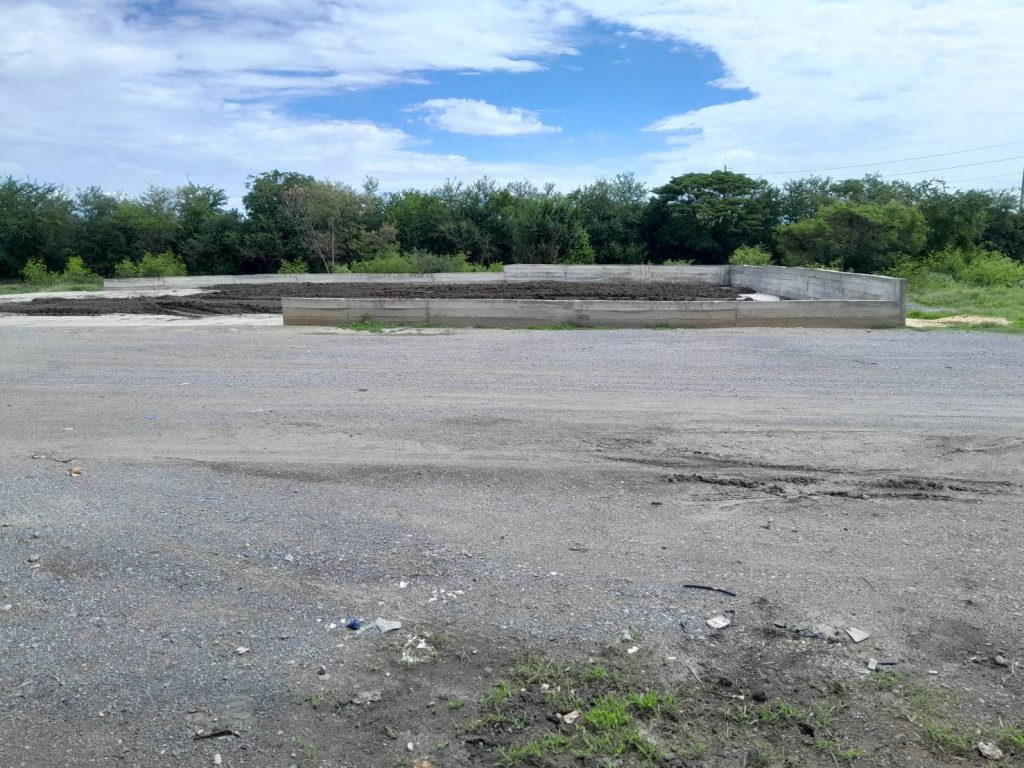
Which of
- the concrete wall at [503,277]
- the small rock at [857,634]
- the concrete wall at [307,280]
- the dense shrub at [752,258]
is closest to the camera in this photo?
the small rock at [857,634]

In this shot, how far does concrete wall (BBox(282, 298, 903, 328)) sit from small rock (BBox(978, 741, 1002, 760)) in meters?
14.5

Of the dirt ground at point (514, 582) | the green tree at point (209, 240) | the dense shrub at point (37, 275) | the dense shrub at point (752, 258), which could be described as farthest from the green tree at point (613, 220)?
the dirt ground at point (514, 582)

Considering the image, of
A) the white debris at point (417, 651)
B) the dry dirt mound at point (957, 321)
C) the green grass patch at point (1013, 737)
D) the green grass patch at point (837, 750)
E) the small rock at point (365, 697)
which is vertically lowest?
the green grass patch at point (837, 750)

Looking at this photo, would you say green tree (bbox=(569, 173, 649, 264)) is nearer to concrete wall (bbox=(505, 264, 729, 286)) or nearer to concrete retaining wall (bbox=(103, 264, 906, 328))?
concrete wall (bbox=(505, 264, 729, 286))

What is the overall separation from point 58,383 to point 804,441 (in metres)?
9.83

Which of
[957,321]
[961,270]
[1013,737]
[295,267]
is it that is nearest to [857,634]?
[1013,737]

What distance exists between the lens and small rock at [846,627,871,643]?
4.01m

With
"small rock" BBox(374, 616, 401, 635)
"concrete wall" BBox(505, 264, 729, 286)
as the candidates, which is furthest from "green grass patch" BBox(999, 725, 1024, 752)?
"concrete wall" BBox(505, 264, 729, 286)


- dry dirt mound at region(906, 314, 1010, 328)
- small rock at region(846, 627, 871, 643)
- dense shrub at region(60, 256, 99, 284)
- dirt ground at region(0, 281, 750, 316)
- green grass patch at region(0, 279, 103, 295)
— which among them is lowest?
small rock at region(846, 627, 871, 643)

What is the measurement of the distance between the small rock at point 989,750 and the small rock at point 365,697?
2534mm

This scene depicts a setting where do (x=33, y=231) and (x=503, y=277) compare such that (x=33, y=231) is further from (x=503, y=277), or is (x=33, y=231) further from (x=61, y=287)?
(x=503, y=277)

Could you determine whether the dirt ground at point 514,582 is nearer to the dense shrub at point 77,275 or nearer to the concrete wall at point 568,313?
the concrete wall at point 568,313

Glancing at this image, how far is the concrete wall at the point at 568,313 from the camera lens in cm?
1700

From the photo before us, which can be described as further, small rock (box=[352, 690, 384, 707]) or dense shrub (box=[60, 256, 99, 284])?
dense shrub (box=[60, 256, 99, 284])
